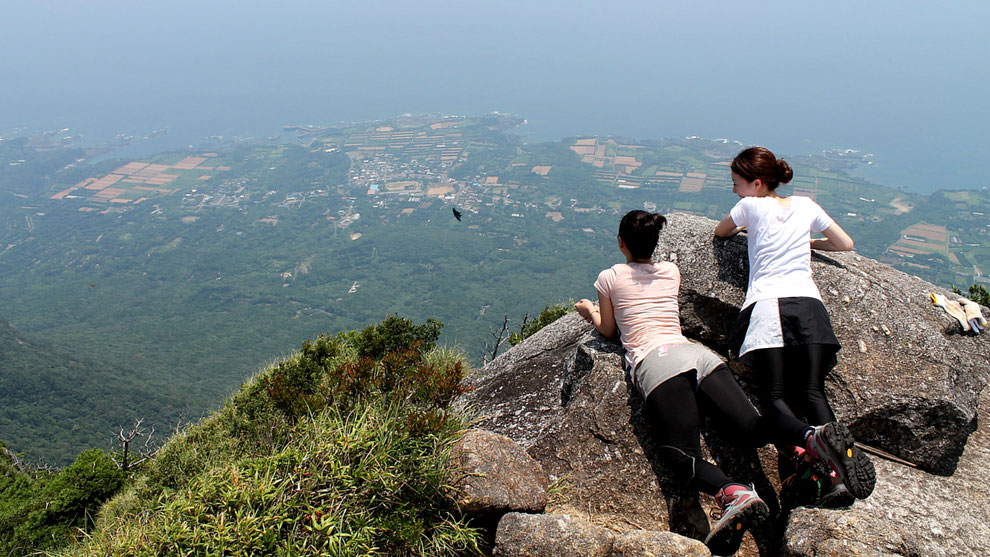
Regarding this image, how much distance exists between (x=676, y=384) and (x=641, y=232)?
1.33 meters

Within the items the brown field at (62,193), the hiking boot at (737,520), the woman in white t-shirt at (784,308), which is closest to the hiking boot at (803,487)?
the woman in white t-shirt at (784,308)

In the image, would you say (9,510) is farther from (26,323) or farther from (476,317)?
(26,323)

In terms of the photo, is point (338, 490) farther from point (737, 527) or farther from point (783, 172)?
point (783, 172)

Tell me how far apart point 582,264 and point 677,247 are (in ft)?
387

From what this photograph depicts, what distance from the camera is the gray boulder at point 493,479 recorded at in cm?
371

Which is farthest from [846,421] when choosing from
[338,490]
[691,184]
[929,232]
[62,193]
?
[62,193]

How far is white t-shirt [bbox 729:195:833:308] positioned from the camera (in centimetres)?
452

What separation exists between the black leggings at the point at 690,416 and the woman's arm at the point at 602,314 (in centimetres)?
92

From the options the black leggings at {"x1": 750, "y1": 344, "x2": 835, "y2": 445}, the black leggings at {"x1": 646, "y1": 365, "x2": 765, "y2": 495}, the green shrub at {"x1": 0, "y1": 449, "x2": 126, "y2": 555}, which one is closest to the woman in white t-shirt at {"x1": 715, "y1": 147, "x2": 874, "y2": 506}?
the black leggings at {"x1": 750, "y1": 344, "x2": 835, "y2": 445}

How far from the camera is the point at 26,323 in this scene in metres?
105

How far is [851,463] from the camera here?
3.44 meters

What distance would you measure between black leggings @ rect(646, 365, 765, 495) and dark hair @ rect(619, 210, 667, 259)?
115 centimetres

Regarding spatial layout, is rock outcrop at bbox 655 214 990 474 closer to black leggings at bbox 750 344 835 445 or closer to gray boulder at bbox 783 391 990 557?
gray boulder at bbox 783 391 990 557

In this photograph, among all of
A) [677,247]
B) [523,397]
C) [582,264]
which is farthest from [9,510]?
[582,264]
